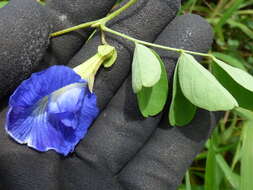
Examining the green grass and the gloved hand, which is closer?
the gloved hand

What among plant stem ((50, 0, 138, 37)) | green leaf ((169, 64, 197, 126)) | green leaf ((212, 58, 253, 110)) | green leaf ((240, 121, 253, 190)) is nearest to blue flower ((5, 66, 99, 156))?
plant stem ((50, 0, 138, 37))

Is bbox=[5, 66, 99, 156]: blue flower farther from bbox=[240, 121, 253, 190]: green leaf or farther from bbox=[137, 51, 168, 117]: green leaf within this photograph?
bbox=[240, 121, 253, 190]: green leaf

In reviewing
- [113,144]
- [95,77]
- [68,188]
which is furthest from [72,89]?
[68,188]

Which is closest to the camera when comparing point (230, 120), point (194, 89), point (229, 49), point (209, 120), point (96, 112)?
point (194, 89)

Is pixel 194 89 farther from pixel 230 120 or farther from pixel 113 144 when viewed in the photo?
pixel 230 120

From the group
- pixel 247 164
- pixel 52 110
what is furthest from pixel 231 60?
pixel 52 110

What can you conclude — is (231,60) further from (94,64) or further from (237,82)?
(94,64)
